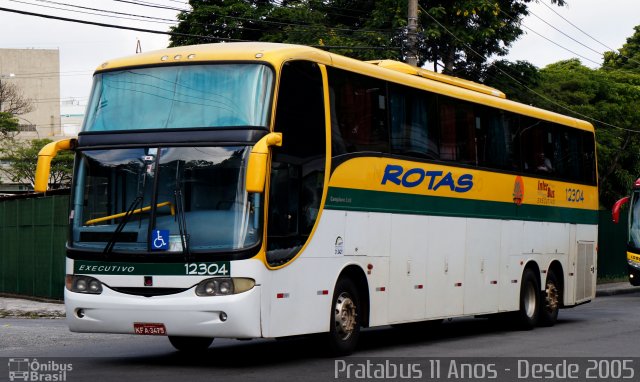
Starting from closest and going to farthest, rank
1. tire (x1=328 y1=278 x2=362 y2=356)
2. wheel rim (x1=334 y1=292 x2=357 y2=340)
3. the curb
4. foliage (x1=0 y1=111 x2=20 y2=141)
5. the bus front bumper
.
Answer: the bus front bumper, tire (x1=328 y1=278 x2=362 y2=356), wheel rim (x1=334 y1=292 x2=357 y2=340), the curb, foliage (x1=0 y1=111 x2=20 y2=141)


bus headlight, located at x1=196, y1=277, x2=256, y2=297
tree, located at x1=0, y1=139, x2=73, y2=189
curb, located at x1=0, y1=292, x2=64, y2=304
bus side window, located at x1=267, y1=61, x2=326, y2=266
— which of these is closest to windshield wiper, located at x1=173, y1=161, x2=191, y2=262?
bus headlight, located at x1=196, y1=277, x2=256, y2=297

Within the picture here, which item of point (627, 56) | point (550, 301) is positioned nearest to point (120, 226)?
point (550, 301)

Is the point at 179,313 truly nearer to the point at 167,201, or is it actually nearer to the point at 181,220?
the point at 181,220

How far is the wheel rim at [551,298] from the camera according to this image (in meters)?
20.8

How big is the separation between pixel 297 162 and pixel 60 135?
117m

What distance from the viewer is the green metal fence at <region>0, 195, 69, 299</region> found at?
27.3m

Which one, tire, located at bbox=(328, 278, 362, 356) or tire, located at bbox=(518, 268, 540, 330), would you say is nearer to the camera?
tire, located at bbox=(328, 278, 362, 356)

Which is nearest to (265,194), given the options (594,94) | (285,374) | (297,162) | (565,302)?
(297,162)

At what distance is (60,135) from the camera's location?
416 ft

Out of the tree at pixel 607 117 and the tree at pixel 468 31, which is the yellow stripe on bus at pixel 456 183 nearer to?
the tree at pixel 468 31

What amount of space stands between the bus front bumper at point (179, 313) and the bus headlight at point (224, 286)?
6 centimetres

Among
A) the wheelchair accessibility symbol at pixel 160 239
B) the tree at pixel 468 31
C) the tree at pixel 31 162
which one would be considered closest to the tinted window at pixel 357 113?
the wheelchair accessibility symbol at pixel 160 239

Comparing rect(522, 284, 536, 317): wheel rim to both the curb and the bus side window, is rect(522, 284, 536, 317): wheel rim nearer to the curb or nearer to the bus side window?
the bus side window

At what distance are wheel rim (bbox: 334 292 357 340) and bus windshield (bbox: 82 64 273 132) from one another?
2775 millimetres
